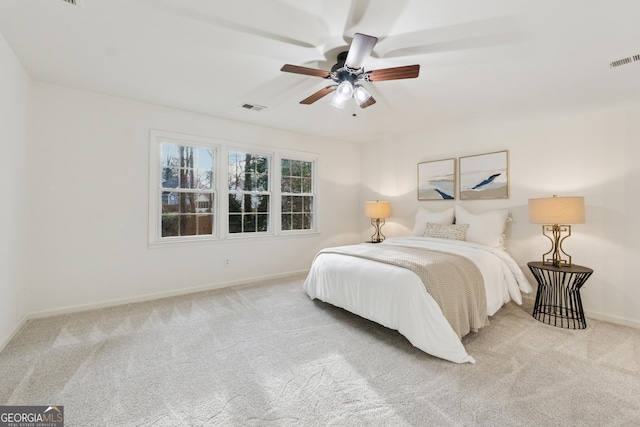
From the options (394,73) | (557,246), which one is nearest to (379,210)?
(557,246)

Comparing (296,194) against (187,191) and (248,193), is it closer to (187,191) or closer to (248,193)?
(248,193)

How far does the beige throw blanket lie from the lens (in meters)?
2.30

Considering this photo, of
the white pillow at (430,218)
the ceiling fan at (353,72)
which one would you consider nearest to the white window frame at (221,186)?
the white pillow at (430,218)

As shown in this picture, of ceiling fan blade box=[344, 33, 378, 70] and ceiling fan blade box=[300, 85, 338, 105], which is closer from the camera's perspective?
ceiling fan blade box=[344, 33, 378, 70]

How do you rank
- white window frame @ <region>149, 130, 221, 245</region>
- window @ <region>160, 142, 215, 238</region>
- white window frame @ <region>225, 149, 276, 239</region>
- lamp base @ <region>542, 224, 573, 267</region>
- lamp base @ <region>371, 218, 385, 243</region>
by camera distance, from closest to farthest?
lamp base @ <region>542, 224, 573, 267</region> → white window frame @ <region>149, 130, 221, 245</region> → window @ <region>160, 142, 215, 238</region> → white window frame @ <region>225, 149, 276, 239</region> → lamp base @ <region>371, 218, 385, 243</region>

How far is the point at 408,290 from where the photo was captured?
233cm

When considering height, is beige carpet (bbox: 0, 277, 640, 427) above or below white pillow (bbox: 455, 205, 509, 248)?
below

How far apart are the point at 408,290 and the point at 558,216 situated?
176 centimetres

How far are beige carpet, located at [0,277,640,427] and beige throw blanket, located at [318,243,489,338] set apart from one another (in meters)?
0.23

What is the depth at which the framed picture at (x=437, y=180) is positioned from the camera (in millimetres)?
4207

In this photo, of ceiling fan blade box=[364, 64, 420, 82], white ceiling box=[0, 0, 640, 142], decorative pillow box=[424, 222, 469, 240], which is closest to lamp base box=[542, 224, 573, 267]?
decorative pillow box=[424, 222, 469, 240]

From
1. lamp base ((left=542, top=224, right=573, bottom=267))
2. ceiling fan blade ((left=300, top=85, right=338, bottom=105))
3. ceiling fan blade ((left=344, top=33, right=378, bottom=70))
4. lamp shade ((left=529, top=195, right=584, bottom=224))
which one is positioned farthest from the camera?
lamp base ((left=542, top=224, right=573, bottom=267))

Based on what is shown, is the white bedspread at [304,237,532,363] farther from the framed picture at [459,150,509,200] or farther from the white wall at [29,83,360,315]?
the white wall at [29,83,360,315]

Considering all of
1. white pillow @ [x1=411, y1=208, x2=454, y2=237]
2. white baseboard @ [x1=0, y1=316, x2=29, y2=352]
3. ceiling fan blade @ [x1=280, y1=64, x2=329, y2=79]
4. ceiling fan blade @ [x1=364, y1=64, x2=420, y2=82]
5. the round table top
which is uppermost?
ceiling fan blade @ [x1=280, y1=64, x2=329, y2=79]
